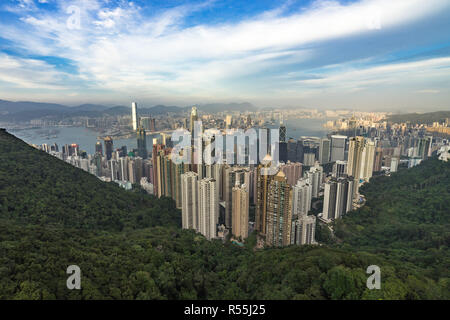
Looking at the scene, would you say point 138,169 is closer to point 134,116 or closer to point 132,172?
point 132,172

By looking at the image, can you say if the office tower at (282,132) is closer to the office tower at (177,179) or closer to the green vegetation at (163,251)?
the green vegetation at (163,251)

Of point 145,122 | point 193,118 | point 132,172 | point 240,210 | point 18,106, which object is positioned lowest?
point 132,172

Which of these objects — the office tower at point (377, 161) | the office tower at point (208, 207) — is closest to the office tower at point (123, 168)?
the office tower at point (208, 207)

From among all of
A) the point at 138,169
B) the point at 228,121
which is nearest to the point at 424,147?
the point at 228,121

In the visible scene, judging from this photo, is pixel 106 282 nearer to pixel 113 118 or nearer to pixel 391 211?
pixel 391 211

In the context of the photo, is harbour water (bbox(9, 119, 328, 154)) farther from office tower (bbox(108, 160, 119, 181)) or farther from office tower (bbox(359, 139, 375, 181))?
office tower (bbox(108, 160, 119, 181))

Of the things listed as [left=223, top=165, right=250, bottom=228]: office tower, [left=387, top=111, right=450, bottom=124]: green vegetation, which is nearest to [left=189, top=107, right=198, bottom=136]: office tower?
[left=223, top=165, right=250, bottom=228]: office tower
